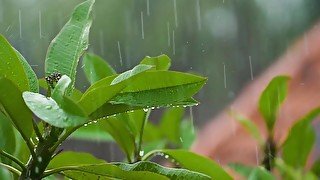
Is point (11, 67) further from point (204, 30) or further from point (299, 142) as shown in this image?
point (204, 30)

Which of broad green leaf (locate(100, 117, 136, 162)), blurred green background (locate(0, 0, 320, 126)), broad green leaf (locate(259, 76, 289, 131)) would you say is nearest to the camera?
broad green leaf (locate(100, 117, 136, 162))

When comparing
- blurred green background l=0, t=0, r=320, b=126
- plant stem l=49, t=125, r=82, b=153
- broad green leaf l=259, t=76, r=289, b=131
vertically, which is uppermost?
plant stem l=49, t=125, r=82, b=153

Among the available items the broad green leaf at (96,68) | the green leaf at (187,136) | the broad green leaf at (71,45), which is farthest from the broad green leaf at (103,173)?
the green leaf at (187,136)

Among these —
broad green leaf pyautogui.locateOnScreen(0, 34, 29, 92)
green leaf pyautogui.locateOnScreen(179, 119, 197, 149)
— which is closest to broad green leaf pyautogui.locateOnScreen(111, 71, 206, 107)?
broad green leaf pyautogui.locateOnScreen(0, 34, 29, 92)

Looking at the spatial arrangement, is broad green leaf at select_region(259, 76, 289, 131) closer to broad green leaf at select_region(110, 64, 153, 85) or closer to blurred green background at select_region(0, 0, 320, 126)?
broad green leaf at select_region(110, 64, 153, 85)

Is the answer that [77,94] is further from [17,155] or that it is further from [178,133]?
[178,133]

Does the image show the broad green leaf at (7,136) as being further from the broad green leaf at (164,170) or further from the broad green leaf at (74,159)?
the broad green leaf at (164,170)
